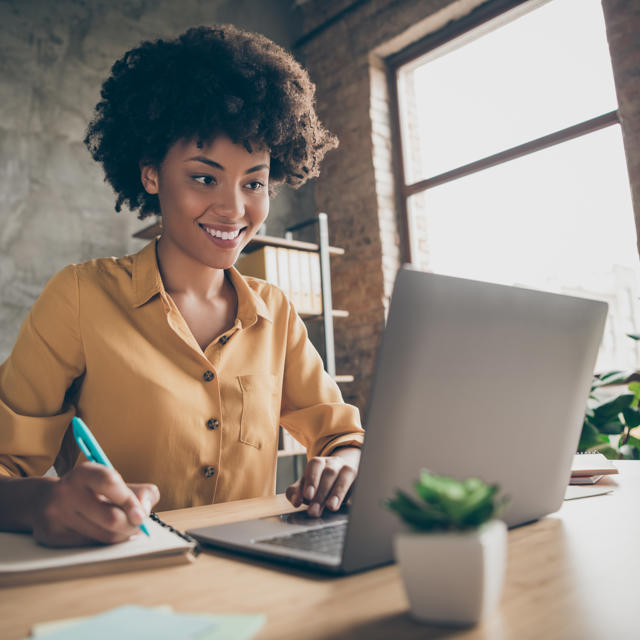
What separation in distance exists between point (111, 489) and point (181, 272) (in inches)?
28.5

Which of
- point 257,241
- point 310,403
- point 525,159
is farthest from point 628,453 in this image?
point 257,241

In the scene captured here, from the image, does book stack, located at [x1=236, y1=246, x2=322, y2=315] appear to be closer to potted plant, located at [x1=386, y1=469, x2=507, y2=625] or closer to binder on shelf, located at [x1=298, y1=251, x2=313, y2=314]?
binder on shelf, located at [x1=298, y1=251, x2=313, y2=314]

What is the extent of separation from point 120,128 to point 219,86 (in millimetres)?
278

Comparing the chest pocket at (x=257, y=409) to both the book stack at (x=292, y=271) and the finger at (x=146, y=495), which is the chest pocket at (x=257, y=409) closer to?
the finger at (x=146, y=495)

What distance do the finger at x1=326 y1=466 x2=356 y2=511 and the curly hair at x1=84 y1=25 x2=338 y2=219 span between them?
685 mm

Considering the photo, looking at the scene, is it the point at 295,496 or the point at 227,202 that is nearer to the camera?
the point at 295,496

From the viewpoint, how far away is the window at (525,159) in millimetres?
3008

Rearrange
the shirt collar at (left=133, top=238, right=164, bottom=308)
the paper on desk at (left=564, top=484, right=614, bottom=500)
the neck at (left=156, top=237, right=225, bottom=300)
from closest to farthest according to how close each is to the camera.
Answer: the paper on desk at (left=564, top=484, right=614, bottom=500), the shirt collar at (left=133, top=238, right=164, bottom=308), the neck at (left=156, top=237, right=225, bottom=300)

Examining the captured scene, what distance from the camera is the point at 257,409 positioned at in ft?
3.94

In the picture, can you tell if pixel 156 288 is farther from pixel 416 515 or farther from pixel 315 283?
→ pixel 315 283

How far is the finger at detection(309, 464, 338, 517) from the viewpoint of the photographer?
808 millimetres

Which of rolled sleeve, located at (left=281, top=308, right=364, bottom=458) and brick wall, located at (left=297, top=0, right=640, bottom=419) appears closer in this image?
rolled sleeve, located at (left=281, top=308, right=364, bottom=458)

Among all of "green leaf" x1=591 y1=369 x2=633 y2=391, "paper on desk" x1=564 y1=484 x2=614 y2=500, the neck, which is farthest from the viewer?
"green leaf" x1=591 y1=369 x2=633 y2=391

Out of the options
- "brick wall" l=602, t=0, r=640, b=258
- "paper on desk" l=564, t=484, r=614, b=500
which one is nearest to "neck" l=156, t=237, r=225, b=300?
"paper on desk" l=564, t=484, r=614, b=500
